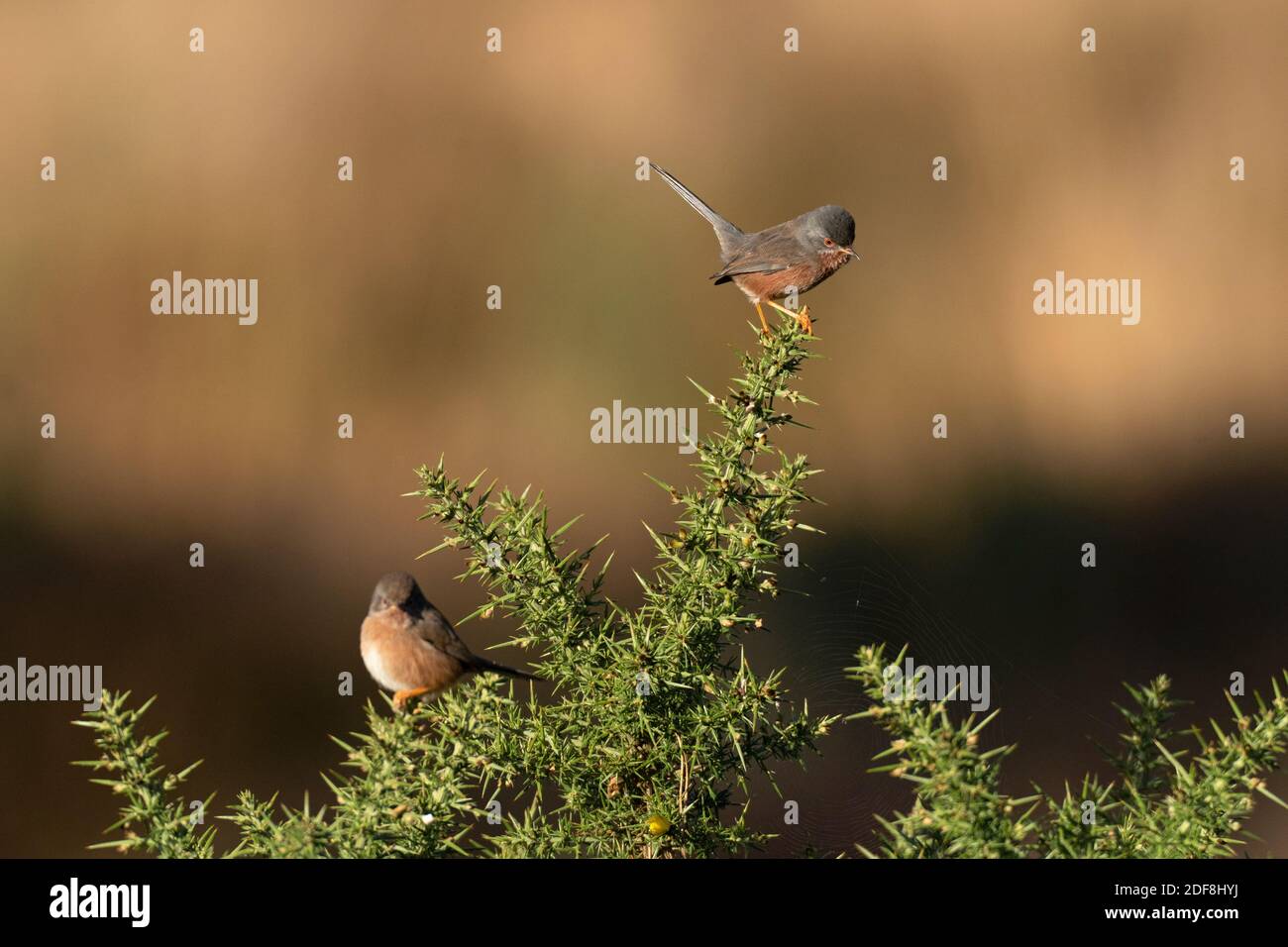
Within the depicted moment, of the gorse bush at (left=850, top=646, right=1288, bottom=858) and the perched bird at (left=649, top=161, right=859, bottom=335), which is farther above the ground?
the perched bird at (left=649, top=161, right=859, bottom=335)

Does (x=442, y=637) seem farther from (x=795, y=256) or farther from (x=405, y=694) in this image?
(x=795, y=256)

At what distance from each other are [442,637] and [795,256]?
5.35 ft

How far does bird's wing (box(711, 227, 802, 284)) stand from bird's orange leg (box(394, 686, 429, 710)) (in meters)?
1.56

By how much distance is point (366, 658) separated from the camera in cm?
166

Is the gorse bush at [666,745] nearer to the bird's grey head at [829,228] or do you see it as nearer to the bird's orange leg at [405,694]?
the bird's orange leg at [405,694]

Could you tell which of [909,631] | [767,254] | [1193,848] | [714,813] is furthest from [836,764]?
[1193,848]

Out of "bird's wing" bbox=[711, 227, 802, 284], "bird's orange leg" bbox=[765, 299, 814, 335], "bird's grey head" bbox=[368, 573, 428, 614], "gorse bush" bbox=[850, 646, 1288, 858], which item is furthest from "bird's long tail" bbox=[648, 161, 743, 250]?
"gorse bush" bbox=[850, 646, 1288, 858]

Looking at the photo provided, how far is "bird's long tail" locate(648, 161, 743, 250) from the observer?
3311 mm

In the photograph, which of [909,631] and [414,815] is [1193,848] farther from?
[909,631]

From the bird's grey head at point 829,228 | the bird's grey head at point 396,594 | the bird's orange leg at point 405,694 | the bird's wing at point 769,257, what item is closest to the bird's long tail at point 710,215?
the bird's wing at point 769,257

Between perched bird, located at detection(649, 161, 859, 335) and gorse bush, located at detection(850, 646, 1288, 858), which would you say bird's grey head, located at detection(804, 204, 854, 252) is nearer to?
perched bird, located at detection(649, 161, 859, 335)

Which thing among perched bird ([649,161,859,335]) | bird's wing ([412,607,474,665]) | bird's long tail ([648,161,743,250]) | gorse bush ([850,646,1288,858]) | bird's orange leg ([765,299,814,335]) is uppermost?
bird's long tail ([648,161,743,250])

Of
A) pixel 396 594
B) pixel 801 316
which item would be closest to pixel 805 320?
pixel 801 316

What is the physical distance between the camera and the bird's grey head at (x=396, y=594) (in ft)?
5.71
